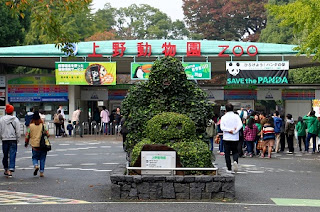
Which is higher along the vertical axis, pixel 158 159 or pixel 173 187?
pixel 158 159

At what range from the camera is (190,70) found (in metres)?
33.5

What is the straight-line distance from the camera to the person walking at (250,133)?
20.7 metres

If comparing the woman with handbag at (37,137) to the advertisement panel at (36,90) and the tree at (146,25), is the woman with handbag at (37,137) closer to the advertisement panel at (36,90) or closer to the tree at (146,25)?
the advertisement panel at (36,90)

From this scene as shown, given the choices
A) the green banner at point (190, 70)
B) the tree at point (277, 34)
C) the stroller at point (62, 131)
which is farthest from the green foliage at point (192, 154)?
the tree at point (277, 34)

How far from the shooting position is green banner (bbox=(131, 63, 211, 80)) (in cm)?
3331

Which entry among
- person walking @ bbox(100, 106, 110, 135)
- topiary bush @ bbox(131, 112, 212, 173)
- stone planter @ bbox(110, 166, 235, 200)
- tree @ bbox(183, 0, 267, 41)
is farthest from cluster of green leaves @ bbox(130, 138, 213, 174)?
tree @ bbox(183, 0, 267, 41)

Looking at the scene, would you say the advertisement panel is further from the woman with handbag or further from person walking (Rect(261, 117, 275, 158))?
the woman with handbag

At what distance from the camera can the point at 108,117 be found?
35.0 metres

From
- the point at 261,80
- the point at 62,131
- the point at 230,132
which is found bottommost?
the point at 62,131

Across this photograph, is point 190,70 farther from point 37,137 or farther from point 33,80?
point 37,137

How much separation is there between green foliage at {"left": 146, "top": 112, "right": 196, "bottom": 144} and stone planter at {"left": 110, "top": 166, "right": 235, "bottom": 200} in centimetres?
114

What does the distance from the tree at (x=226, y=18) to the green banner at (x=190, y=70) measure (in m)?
36.9

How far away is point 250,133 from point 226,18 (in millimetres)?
51790

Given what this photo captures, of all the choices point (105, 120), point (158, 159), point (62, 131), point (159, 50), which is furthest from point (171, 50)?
point (158, 159)
